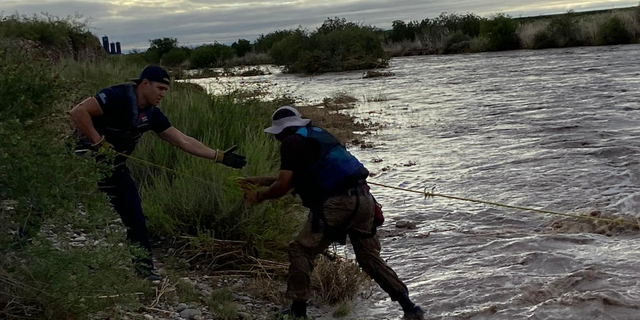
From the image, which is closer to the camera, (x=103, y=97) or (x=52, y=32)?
(x=103, y=97)

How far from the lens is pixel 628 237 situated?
294 inches

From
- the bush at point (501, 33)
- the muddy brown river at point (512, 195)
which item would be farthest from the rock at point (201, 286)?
the bush at point (501, 33)

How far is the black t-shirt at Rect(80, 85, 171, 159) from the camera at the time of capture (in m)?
5.50

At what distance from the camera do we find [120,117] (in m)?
5.56

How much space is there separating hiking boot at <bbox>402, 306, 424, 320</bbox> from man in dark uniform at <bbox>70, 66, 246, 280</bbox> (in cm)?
203

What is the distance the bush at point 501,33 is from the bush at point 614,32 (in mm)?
7705

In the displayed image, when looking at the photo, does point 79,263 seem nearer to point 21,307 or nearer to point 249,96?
point 21,307

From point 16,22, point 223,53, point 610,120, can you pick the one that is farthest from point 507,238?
point 223,53

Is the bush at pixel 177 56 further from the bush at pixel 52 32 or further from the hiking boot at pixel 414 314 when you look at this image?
the hiking boot at pixel 414 314

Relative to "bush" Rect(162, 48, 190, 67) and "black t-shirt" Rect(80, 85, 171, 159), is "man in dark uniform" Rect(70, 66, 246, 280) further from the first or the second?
"bush" Rect(162, 48, 190, 67)

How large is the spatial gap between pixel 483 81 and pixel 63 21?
1487 cm

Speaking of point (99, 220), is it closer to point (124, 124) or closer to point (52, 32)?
point (124, 124)

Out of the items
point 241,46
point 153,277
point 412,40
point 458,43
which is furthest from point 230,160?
point 241,46

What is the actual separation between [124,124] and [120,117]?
64 millimetres
